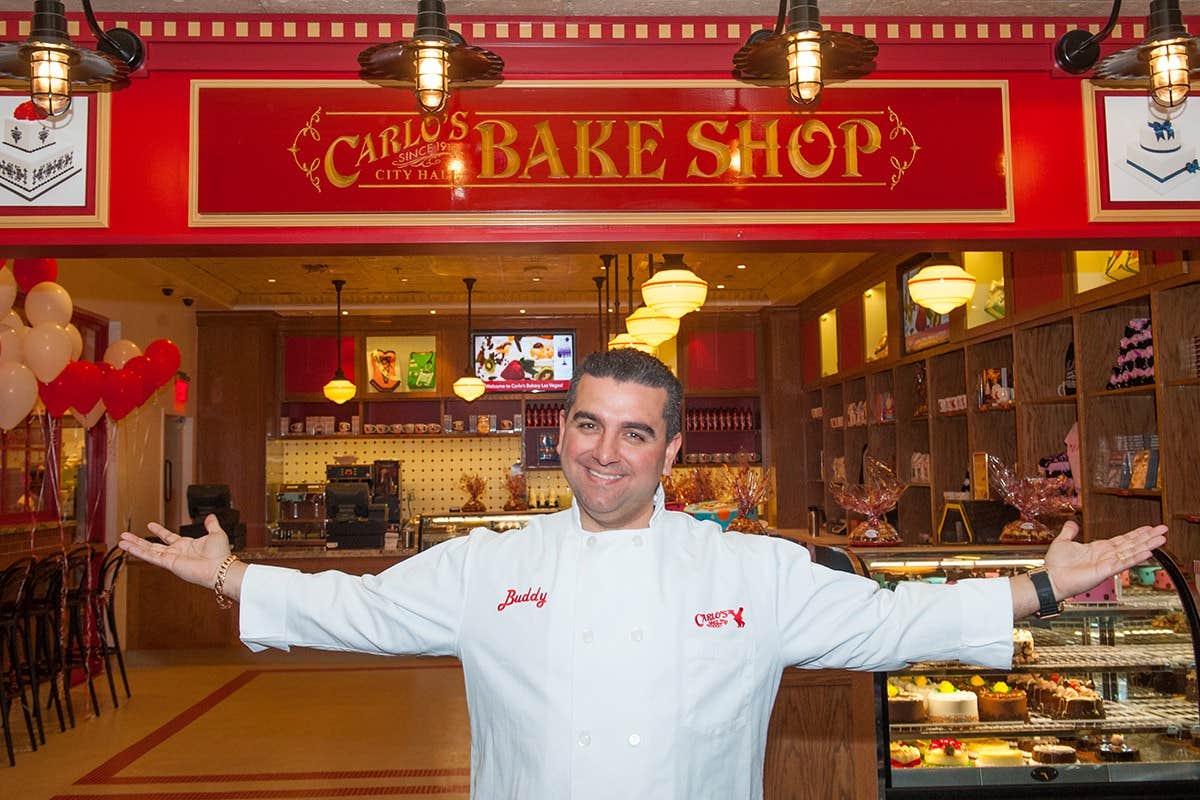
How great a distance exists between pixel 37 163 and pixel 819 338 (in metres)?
8.30

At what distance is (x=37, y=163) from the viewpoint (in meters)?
3.73

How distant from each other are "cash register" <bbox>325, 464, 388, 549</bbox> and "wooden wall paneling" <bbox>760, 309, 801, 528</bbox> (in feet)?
15.6

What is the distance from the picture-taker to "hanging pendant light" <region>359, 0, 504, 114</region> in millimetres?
2779

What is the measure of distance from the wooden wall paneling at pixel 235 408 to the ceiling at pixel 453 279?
279 mm

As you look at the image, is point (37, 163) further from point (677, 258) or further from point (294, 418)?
point (294, 418)

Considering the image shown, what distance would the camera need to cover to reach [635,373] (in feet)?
6.15

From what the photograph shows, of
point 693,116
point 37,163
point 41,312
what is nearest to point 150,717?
point 41,312

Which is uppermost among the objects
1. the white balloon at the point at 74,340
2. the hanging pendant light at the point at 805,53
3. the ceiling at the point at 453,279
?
the ceiling at the point at 453,279

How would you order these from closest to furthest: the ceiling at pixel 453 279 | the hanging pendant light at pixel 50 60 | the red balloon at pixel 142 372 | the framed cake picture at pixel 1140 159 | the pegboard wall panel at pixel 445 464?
1. the hanging pendant light at pixel 50 60
2. the framed cake picture at pixel 1140 159
3. the red balloon at pixel 142 372
4. the ceiling at pixel 453 279
5. the pegboard wall panel at pixel 445 464

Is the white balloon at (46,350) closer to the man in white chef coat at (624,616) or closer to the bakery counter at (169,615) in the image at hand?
the bakery counter at (169,615)

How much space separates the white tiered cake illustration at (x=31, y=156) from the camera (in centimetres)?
371

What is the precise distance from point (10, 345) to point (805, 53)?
5.41 metres

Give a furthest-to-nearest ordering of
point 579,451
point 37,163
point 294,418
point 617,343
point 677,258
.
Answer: point 294,418
point 617,343
point 677,258
point 37,163
point 579,451

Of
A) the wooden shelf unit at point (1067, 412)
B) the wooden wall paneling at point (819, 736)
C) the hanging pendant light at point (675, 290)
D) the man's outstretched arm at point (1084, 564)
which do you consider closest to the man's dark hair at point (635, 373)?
the man's outstretched arm at point (1084, 564)
